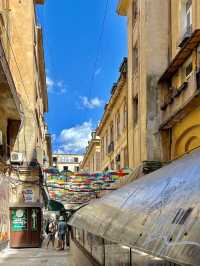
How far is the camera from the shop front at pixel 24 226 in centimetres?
2317

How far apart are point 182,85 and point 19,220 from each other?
1178cm

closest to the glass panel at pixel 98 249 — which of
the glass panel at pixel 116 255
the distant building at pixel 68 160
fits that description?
the glass panel at pixel 116 255

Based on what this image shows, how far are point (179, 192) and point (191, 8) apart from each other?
14490mm

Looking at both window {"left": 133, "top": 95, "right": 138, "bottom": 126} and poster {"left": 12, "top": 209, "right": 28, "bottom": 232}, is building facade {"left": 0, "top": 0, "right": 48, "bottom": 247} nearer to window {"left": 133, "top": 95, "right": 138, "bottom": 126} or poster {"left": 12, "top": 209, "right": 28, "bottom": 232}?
poster {"left": 12, "top": 209, "right": 28, "bottom": 232}

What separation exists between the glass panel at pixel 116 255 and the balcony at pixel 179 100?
6.44 metres

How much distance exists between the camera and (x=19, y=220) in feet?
76.8

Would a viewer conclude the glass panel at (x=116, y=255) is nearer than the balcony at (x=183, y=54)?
Yes

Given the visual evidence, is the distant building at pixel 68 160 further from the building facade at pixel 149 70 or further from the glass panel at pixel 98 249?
the glass panel at pixel 98 249

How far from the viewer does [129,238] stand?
3494mm

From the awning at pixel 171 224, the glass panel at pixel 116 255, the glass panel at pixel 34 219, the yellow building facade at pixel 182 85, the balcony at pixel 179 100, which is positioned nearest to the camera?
the awning at pixel 171 224

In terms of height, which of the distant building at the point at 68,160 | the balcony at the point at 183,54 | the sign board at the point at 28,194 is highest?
the distant building at the point at 68,160

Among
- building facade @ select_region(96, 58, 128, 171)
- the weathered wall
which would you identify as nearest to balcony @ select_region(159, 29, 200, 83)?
the weathered wall

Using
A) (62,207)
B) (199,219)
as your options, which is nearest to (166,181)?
(199,219)

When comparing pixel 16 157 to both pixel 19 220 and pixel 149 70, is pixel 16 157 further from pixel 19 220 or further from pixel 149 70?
pixel 149 70
